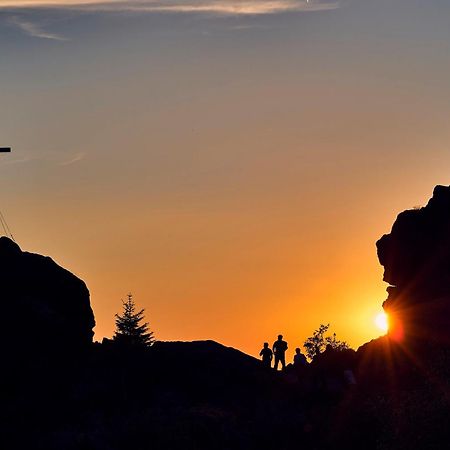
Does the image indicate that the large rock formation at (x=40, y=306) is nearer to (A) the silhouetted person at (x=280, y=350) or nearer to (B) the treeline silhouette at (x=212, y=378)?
(B) the treeline silhouette at (x=212, y=378)

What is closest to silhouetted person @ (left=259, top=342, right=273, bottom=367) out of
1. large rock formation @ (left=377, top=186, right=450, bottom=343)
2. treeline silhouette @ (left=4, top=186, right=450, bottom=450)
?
treeline silhouette @ (left=4, top=186, right=450, bottom=450)

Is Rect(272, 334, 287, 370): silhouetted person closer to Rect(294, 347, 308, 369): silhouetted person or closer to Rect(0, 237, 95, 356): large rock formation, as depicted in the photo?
Rect(294, 347, 308, 369): silhouetted person

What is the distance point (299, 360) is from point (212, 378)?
610cm

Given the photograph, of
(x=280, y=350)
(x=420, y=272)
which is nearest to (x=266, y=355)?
(x=280, y=350)

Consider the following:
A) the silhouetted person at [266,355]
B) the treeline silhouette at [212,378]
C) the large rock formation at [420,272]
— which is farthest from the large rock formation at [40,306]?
the large rock formation at [420,272]

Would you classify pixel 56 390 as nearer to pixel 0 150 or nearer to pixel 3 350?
pixel 3 350

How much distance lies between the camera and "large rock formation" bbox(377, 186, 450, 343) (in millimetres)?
80188

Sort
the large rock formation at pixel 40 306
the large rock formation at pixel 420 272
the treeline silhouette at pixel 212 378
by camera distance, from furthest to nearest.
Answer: the large rock formation at pixel 420 272 → the large rock formation at pixel 40 306 → the treeline silhouette at pixel 212 378

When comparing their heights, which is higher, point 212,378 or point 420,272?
point 420,272

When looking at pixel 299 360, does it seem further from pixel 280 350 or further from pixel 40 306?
pixel 40 306

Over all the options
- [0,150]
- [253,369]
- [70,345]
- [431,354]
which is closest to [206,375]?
[253,369]

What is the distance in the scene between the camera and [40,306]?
81500 millimetres

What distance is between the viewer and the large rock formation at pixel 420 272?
80.2 metres

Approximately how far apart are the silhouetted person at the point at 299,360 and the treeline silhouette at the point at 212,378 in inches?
6.0
